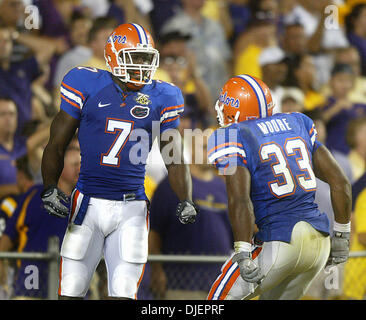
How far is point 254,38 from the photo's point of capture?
8250 millimetres

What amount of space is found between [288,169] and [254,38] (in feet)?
14.5

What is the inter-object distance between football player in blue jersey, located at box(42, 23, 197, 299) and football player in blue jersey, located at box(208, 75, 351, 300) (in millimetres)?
381

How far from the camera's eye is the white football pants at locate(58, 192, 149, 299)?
159 inches

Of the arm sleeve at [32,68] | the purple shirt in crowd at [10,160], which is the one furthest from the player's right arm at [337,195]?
Answer: the arm sleeve at [32,68]

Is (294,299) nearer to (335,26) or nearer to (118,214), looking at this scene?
(118,214)

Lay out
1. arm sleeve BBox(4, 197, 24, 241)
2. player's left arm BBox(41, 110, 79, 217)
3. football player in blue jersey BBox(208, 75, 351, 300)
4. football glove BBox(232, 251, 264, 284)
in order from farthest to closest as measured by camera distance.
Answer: arm sleeve BBox(4, 197, 24, 241), player's left arm BBox(41, 110, 79, 217), football player in blue jersey BBox(208, 75, 351, 300), football glove BBox(232, 251, 264, 284)

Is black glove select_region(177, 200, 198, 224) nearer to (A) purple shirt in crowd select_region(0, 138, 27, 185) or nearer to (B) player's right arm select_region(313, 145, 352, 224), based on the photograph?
(B) player's right arm select_region(313, 145, 352, 224)

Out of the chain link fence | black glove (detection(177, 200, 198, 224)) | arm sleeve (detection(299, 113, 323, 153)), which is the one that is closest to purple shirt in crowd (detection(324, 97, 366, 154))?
the chain link fence

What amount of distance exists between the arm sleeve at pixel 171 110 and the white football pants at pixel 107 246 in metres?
0.51

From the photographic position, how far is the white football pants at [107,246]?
159 inches

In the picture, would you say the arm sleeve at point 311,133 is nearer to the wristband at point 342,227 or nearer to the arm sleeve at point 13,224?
the wristband at point 342,227

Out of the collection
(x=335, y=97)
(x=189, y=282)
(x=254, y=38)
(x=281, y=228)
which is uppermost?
(x=254, y=38)
